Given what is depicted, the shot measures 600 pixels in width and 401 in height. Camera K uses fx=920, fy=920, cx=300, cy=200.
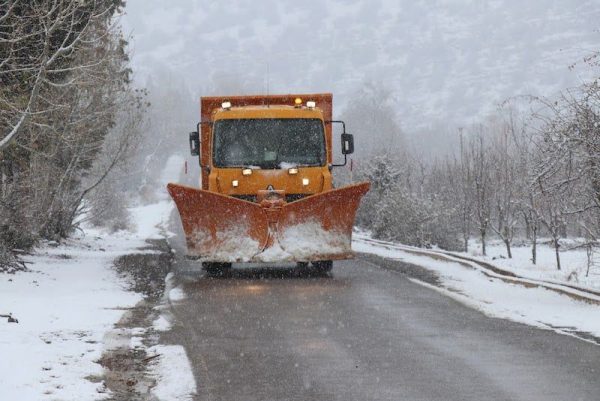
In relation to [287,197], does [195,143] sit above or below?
above

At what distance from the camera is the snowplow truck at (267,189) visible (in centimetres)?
1445

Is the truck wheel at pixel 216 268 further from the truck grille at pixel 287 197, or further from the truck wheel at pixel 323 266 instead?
the truck wheel at pixel 323 266

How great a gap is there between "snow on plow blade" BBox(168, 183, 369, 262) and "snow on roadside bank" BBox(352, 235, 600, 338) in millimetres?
2022

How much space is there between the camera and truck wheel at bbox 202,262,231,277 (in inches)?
611

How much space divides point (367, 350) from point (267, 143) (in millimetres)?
7896

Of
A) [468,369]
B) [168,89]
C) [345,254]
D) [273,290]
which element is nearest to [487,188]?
[345,254]

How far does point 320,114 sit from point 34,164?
692cm

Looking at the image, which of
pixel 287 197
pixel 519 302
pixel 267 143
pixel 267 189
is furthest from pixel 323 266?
pixel 519 302

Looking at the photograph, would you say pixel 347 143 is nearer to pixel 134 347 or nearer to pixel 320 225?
pixel 320 225

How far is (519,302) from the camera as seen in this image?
11.7 meters

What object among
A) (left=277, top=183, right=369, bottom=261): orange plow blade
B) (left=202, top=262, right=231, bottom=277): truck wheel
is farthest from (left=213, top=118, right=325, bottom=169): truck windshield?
(left=202, top=262, right=231, bottom=277): truck wheel

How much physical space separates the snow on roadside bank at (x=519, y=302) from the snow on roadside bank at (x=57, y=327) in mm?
4478

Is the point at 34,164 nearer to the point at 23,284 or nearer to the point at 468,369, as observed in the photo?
the point at 23,284

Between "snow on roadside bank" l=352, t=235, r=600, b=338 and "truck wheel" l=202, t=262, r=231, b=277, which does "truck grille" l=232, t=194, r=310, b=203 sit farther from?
"snow on roadside bank" l=352, t=235, r=600, b=338
